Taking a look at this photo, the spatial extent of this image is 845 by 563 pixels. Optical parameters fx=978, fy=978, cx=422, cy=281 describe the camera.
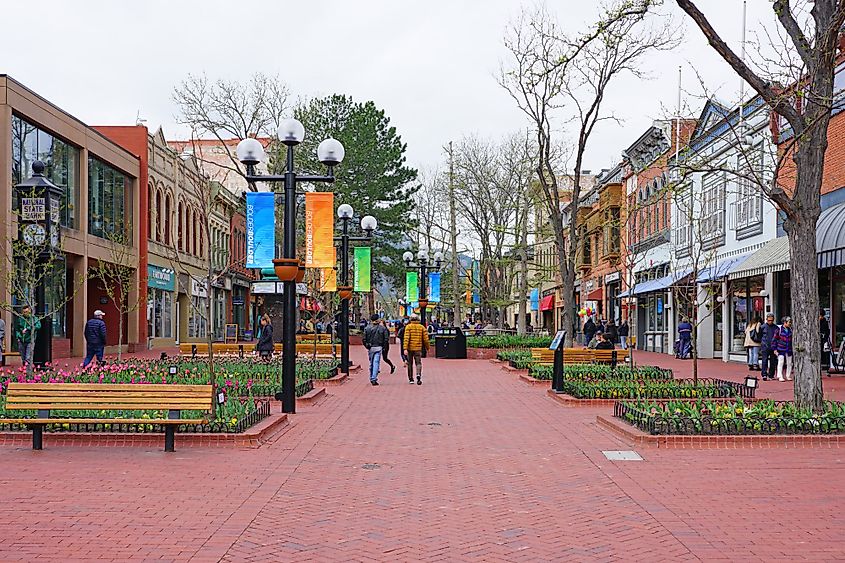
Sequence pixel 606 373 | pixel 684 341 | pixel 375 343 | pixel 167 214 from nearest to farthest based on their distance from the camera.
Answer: pixel 606 373, pixel 375 343, pixel 684 341, pixel 167 214

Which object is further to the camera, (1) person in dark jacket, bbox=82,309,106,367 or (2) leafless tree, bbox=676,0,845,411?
(1) person in dark jacket, bbox=82,309,106,367

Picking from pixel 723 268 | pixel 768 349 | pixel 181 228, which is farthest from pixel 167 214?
pixel 768 349

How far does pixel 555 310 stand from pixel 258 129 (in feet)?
125

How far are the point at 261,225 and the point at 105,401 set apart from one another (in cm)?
601

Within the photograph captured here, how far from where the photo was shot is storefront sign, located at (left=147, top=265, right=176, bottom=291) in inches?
1749

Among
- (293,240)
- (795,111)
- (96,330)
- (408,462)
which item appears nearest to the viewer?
(408,462)

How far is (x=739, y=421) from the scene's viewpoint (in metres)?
12.0

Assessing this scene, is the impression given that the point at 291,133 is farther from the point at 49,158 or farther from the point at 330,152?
the point at 49,158

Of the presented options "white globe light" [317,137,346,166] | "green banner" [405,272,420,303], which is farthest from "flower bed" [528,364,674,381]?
"green banner" [405,272,420,303]

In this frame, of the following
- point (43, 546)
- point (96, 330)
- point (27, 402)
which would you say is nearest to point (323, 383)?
point (96, 330)

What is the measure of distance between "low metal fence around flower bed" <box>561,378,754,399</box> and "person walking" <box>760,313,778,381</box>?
219 inches

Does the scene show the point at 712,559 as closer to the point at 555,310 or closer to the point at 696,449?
the point at 696,449

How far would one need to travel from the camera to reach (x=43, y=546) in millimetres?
6926

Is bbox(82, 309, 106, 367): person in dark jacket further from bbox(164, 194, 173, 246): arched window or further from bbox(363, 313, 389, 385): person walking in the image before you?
bbox(164, 194, 173, 246): arched window
